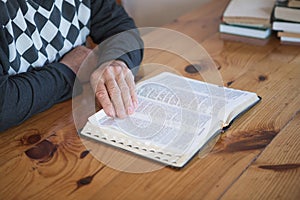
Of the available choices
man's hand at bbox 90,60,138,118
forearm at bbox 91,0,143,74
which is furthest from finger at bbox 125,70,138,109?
forearm at bbox 91,0,143,74

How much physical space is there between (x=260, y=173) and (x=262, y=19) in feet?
2.27

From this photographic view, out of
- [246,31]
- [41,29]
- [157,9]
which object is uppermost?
[41,29]

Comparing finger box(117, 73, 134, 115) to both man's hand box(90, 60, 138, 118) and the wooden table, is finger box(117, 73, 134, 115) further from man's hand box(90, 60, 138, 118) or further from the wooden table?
the wooden table

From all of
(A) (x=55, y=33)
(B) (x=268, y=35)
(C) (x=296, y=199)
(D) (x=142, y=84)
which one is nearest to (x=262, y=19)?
(B) (x=268, y=35)

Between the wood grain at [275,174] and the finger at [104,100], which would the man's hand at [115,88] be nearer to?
the finger at [104,100]

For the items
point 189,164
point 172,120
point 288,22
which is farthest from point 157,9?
point 189,164

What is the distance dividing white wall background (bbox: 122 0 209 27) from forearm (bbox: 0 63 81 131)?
95 centimetres

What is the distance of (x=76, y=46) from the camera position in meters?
1.24

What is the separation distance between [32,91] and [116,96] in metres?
0.18

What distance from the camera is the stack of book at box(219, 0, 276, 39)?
1357 millimetres

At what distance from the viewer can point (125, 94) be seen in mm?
990

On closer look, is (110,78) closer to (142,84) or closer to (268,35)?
(142,84)

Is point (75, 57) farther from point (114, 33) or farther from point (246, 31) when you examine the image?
point (246, 31)

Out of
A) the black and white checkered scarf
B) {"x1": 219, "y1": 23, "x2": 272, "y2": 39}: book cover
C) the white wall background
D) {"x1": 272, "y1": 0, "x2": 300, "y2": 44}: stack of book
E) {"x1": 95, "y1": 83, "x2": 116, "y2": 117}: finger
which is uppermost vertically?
the black and white checkered scarf
